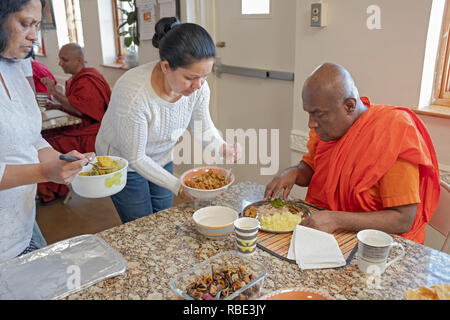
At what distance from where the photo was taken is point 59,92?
137 inches

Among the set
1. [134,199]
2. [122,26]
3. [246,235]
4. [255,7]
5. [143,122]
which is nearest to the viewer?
[246,235]

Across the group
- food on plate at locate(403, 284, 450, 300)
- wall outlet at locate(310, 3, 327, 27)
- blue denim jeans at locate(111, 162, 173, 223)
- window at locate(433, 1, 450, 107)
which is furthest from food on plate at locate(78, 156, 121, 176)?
window at locate(433, 1, 450, 107)

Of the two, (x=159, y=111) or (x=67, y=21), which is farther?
(x=67, y=21)

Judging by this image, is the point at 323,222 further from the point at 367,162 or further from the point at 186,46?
the point at 186,46

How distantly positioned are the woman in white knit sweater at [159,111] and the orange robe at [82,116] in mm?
1606

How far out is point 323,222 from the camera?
1.30 m

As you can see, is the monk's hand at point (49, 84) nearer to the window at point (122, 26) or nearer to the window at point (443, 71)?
the window at point (122, 26)

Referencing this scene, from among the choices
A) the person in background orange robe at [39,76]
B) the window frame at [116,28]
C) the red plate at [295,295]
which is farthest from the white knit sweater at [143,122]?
the window frame at [116,28]

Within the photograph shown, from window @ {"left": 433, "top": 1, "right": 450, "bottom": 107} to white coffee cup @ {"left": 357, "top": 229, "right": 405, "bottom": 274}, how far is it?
4.21 feet

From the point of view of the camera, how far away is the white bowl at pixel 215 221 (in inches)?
49.1

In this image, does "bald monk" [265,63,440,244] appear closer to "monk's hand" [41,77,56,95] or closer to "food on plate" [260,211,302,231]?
"food on plate" [260,211,302,231]

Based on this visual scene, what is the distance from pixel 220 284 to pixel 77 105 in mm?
2851

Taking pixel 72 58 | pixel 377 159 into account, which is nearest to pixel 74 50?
pixel 72 58
